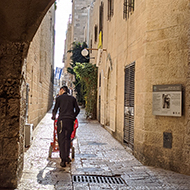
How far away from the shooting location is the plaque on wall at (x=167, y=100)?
17.5 feet

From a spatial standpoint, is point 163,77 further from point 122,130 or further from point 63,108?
point 122,130

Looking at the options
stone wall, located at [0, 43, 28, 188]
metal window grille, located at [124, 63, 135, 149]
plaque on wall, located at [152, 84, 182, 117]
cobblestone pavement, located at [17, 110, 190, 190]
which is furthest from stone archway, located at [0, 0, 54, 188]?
metal window grille, located at [124, 63, 135, 149]

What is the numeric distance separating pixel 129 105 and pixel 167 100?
6.75 ft

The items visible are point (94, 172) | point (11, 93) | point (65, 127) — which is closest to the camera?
point (11, 93)

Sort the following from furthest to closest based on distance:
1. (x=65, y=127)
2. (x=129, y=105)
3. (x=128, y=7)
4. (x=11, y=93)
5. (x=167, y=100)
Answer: (x=128, y=7) < (x=129, y=105) < (x=65, y=127) < (x=167, y=100) < (x=11, y=93)

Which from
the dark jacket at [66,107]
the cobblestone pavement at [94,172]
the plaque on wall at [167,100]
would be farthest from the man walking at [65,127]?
the plaque on wall at [167,100]

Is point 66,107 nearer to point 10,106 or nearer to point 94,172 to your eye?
point 94,172

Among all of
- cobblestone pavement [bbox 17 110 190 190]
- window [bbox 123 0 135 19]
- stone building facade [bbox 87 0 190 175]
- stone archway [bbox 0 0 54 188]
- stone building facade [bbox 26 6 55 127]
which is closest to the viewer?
stone archway [bbox 0 0 54 188]

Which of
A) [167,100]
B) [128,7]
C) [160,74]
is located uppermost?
[128,7]

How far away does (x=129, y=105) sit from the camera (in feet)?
24.7

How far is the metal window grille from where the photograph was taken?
7.19 metres

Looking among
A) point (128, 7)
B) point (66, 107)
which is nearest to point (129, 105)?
point (66, 107)

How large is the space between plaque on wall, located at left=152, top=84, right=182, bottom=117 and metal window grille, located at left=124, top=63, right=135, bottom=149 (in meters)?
1.47

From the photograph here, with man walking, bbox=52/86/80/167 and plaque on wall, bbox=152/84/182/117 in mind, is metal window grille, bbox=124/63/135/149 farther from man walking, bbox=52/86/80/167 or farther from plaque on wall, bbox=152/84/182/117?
man walking, bbox=52/86/80/167
